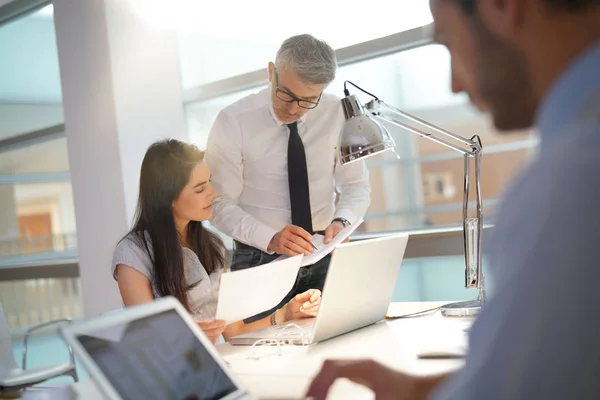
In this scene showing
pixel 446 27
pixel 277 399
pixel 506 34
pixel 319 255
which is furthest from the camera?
pixel 319 255

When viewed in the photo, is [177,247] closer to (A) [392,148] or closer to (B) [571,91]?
A: (A) [392,148]

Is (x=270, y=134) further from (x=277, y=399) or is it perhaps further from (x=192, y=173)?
(x=277, y=399)

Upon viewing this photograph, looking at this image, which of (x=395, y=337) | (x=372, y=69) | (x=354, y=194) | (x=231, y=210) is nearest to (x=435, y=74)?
(x=372, y=69)

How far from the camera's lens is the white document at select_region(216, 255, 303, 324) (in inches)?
75.9

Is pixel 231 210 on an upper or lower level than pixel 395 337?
upper

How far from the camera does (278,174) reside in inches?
120

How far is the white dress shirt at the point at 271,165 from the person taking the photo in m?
3.00

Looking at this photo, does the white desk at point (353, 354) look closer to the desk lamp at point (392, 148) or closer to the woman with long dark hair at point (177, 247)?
the desk lamp at point (392, 148)

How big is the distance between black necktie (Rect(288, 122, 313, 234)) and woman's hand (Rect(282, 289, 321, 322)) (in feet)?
1.85

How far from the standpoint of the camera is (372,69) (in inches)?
161

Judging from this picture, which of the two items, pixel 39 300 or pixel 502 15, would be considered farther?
pixel 39 300

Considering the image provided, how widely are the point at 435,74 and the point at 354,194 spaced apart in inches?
56.2

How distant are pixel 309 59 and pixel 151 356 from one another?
1.69 metres

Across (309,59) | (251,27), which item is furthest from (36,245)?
(309,59)
